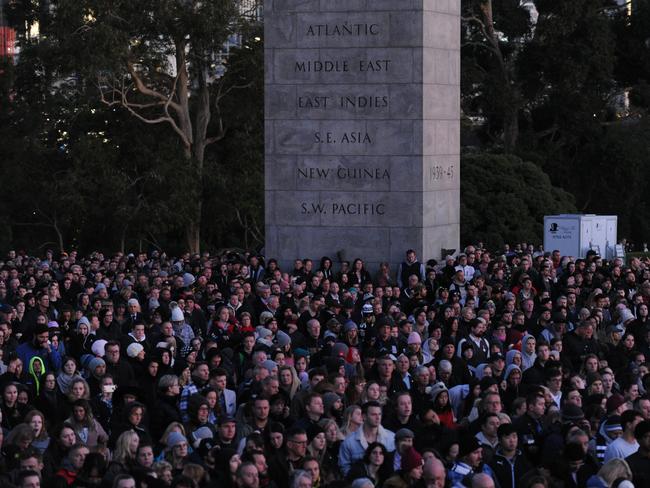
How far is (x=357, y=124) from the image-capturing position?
109 ft

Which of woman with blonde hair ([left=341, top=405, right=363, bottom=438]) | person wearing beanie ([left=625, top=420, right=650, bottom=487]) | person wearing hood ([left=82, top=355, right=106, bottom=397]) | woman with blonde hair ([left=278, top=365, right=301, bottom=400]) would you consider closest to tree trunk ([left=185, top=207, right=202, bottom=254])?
person wearing hood ([left=82, top=355, right=106, bottom=397])

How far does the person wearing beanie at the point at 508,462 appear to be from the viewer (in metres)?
14.8

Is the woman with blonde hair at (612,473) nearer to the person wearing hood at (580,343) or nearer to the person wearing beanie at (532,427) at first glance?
the person wearing beanie at (532,427)

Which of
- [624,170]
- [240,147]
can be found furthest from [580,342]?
[624,170]

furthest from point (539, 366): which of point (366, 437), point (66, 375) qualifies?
point (66, 375)

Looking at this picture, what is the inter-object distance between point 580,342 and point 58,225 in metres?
35.6

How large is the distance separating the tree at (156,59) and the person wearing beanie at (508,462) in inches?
1453

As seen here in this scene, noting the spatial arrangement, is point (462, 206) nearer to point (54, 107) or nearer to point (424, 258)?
point (54, 107)

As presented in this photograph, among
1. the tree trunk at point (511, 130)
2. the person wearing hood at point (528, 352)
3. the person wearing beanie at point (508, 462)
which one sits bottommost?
the person wearing beanie at point (508, 462)

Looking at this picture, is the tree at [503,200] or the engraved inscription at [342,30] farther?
the tree at [503,200]

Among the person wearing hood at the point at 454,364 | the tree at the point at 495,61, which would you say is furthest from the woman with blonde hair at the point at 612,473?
the tree at the point at 495,61

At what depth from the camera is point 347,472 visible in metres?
14.8

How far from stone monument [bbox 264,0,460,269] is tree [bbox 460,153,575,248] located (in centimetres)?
2253

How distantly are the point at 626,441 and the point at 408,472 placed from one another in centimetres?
236
